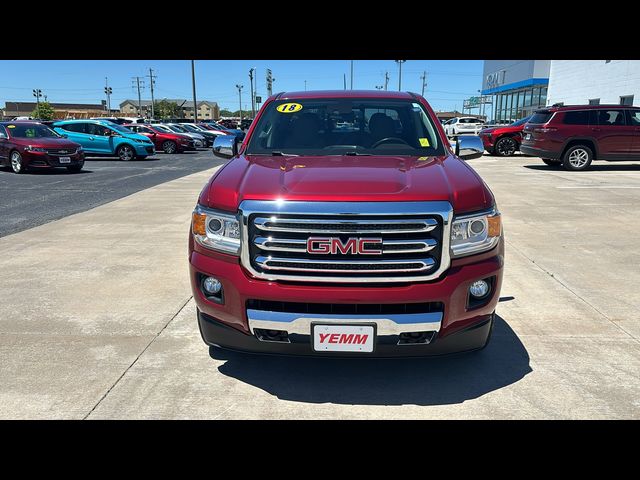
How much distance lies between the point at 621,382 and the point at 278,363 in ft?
7.33

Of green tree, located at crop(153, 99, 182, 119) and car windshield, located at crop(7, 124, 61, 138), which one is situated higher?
green tree, located at crop(153, 99, 182, 119)

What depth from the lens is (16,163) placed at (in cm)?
1611

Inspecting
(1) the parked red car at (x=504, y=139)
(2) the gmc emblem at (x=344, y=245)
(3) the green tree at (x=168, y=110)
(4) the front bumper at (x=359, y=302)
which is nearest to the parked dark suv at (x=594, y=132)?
(1) the parked red car at (x=504, y=139)

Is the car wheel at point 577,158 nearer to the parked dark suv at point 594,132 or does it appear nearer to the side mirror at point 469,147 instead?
the parked dark suv at point 594,132

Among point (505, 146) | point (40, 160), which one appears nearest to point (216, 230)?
point (40, 160)

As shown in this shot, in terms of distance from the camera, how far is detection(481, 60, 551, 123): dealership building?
5019cm

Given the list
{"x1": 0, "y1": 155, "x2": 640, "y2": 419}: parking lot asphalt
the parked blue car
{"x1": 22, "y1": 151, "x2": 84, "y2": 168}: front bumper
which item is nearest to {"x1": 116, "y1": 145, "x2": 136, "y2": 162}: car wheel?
the parked blue car

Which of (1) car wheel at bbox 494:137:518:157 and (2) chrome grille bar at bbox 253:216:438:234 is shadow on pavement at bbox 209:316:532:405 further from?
(1) car wheel at bbox 494:137:518:157

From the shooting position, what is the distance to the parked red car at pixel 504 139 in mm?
21594

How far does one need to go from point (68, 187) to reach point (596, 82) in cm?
3145

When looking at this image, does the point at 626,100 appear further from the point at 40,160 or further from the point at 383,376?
the point at 383,376

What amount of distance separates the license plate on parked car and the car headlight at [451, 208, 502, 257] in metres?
0.66
